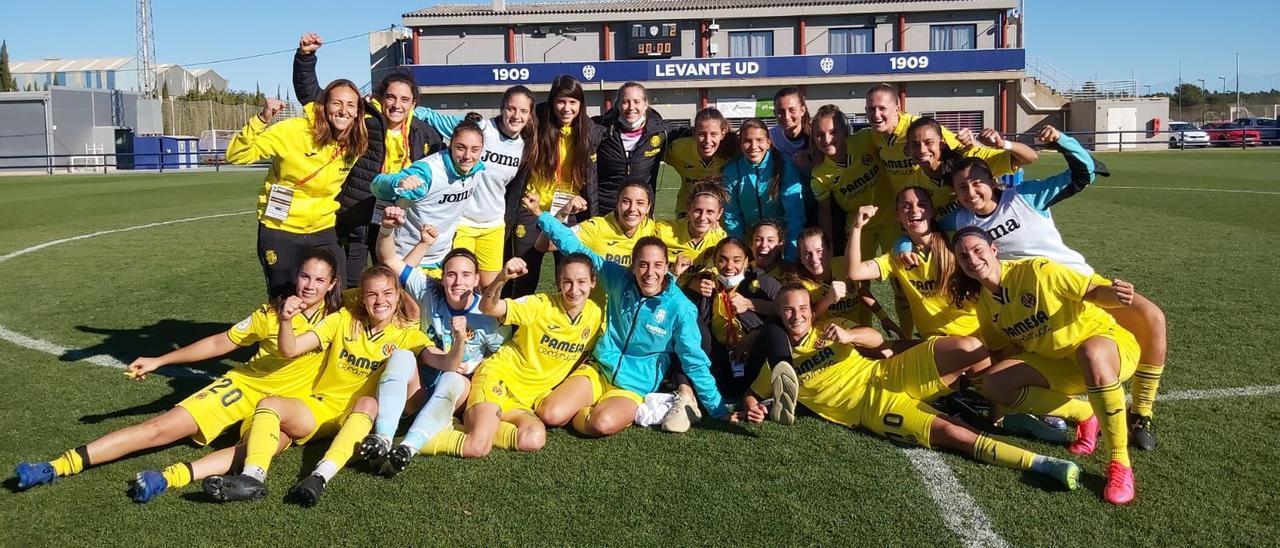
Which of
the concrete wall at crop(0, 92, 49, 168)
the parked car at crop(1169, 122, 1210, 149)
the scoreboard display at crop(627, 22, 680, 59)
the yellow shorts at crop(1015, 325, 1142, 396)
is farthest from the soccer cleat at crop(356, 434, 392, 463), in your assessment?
the concrete wall at crop(0, 92, 49, 168)

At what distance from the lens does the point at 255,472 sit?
152 inches

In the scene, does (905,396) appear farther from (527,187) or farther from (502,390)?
(527,187)

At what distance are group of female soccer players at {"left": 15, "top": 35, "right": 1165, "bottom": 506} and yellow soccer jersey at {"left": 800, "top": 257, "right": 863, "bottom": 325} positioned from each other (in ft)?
0.06

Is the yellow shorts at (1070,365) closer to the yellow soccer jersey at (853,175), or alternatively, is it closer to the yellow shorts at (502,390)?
the yellow soccer jersey at (853,175)

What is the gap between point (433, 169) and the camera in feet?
17.4

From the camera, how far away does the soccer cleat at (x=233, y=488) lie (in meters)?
3.69

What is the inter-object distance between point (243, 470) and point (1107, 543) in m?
3.33

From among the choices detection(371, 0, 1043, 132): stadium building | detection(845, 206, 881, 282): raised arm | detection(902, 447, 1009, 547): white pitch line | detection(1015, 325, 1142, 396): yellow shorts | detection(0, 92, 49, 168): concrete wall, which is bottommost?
detection(902, 447, 1009, 547): white pitch line

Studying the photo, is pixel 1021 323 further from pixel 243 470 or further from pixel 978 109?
pixel 978 109

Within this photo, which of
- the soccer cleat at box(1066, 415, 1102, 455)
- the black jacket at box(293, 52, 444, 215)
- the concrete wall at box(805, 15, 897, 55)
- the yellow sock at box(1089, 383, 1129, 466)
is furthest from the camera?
the concrete wall at box(805, 15, 897, 55)

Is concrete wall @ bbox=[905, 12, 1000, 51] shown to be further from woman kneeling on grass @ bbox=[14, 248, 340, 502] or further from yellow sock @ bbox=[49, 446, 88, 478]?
yellow sock @ bbox=[49, 446, 88, 478]

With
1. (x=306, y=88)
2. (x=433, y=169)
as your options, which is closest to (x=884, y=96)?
(x=433, y=169)

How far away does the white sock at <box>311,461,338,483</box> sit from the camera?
3.82 meters

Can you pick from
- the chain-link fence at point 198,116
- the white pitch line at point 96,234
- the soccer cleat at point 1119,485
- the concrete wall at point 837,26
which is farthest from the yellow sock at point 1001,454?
the chain-link fence at point 198,116
